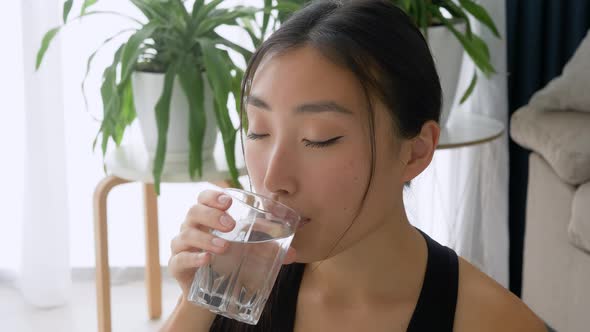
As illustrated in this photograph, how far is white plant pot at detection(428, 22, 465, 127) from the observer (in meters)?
2.46

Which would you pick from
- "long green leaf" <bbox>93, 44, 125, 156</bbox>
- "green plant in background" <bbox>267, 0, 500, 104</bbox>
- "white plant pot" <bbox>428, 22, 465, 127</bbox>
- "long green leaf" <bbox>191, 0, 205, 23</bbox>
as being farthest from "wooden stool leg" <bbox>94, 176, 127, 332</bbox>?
"white plant pot" <bbox>428, 22, 465, 127</bbox>

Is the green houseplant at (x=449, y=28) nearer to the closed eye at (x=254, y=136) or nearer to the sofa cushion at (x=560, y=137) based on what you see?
the sofa cushion at (x=560, y=137)

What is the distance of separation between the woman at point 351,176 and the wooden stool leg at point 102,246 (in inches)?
42.5

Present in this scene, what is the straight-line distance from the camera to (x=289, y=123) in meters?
1.06

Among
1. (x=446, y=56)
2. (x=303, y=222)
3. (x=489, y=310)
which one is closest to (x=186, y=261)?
(x=303, y=222)

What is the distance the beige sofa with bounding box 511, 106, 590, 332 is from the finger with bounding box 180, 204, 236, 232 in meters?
1.46

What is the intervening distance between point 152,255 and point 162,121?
27.9 inches

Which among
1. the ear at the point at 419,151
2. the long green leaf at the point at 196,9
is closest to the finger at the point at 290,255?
the ear at the point at 419,151

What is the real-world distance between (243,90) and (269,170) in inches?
9.8

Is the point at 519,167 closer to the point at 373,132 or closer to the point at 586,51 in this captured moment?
the point at 586,51

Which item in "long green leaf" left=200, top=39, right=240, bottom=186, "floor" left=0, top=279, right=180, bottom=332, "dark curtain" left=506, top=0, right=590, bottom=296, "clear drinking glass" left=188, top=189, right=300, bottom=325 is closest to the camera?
"clear drinking glass" left=188, top=189, right=300, bottom=325

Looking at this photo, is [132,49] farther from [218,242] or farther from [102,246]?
[218,242]

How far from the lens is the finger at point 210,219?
100 centimetres

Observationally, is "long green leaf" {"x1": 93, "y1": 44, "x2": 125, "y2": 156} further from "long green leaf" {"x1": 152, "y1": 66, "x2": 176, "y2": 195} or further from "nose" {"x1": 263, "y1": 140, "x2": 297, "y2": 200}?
"nose" {"x1": 263, "y1": 140, "x2": 297, "y2": 200}
